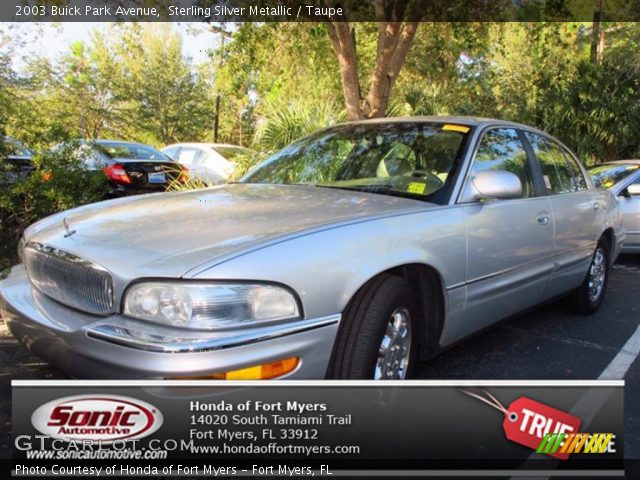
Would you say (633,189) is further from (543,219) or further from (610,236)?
(543,219)

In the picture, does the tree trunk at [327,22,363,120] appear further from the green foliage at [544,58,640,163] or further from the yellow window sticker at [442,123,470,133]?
the green foliage at [544,58,640,163]

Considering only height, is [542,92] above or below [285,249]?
above

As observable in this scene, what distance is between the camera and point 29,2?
335 inches

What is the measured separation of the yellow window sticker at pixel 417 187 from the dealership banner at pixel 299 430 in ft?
3.67

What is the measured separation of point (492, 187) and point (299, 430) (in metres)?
1.74

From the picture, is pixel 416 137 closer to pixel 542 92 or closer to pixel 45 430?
pixel 45 430

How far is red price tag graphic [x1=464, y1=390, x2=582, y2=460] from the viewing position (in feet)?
8.57

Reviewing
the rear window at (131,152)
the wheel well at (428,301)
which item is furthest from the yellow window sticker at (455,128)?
the rear window at (131,152)

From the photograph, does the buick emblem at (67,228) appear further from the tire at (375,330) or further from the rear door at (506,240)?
the rear door at (506,240)

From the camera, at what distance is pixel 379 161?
12.0ft

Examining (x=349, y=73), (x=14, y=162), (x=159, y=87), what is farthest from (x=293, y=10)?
(x=159, y=87)

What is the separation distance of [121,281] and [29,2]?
27.0 feet

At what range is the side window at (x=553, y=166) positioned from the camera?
4.20 m

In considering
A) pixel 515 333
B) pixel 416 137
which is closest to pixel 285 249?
pixel 416 137
